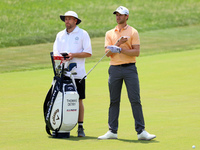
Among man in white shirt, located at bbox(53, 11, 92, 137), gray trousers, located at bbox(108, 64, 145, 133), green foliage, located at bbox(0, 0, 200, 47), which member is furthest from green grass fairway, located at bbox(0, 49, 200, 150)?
green foliage, located at bbox(0, 0, 200, 47)

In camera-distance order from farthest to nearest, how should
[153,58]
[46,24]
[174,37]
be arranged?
[46,24] → [174,37] → [153,58]

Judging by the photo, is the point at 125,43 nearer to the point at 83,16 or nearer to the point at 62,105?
the point at 62,105

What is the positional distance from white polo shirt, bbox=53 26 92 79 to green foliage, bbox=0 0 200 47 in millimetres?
19329

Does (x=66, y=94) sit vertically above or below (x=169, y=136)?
above

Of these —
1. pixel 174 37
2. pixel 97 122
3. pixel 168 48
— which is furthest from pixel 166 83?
pixel 174 37

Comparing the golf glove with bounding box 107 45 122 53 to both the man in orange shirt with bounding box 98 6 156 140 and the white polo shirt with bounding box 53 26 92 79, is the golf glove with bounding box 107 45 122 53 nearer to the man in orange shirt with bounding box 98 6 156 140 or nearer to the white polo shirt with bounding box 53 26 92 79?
the man in orange shirt with bounding box 98 6 156 140

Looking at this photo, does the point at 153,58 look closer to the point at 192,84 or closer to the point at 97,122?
the point at 192,84

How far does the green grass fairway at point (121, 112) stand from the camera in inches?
280

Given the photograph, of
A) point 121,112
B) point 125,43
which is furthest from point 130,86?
point 121,112

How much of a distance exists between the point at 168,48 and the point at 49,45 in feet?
21.0

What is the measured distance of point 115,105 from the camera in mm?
7598

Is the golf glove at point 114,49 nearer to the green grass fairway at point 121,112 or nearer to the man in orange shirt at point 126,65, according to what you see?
the man in orange shirt at point 126,65

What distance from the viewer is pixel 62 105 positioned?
7465 millimetres

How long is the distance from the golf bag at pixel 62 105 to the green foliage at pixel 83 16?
19640mm
